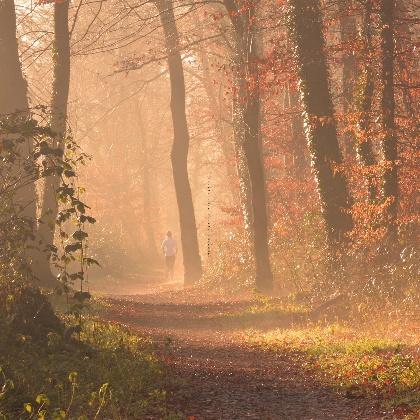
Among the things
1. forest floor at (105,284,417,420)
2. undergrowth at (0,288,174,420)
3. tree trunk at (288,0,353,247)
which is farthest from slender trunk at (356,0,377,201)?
undergrowth at (0,288,174,420)

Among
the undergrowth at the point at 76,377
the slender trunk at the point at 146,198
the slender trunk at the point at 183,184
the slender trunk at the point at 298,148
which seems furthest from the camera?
the slender trunk at the point at 146,198

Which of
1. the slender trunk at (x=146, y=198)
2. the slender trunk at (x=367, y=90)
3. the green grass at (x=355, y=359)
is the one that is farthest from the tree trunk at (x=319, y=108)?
the slender trunk at (x=146, y=198)

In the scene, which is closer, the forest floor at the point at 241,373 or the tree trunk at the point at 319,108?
the forest floor at the point at 241,373

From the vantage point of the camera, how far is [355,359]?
10.5 m

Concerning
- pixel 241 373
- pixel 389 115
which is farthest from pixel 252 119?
pixel 241 373

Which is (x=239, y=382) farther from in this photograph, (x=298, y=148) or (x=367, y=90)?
(x=298, y=148)

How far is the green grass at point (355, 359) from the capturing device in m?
8.34

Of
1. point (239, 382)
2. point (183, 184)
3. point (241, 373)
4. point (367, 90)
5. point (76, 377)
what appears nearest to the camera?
point (76, 377)

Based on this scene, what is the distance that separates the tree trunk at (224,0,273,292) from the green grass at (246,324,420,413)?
19.3ft

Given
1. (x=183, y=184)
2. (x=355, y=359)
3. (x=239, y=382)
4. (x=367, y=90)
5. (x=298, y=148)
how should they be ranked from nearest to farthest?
(x=239, y=382) < (x=355, y=359) < (x=367, y=90) < (x=298, y=148) < (x=183, y=184)

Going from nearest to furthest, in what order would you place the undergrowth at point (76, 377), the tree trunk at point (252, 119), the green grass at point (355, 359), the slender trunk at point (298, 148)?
the undergrowth at point (76, 377), the green grass at point (355, 359), the tree trunk at point (252, 119), the slender trunk at point (298, 148)

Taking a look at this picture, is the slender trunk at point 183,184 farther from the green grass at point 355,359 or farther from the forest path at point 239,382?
the green grass at point 355,359

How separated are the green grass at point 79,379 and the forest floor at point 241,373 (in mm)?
336

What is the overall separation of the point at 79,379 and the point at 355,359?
161 inches
